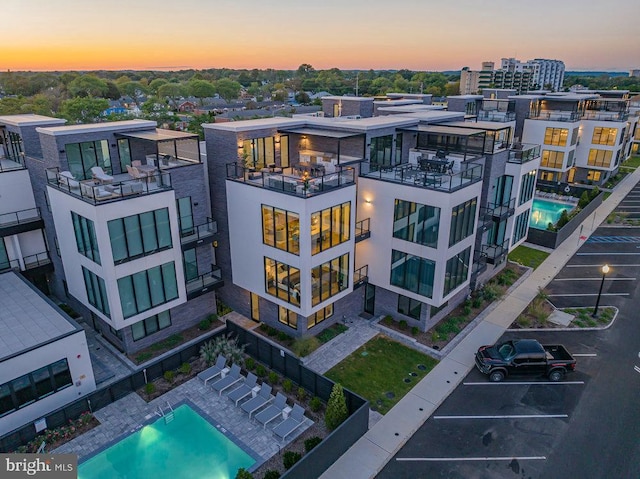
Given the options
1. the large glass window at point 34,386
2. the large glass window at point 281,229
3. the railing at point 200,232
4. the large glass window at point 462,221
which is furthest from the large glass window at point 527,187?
the large glass window at point 34,386

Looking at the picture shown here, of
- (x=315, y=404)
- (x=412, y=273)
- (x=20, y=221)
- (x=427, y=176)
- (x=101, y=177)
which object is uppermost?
(x=101, y=177)

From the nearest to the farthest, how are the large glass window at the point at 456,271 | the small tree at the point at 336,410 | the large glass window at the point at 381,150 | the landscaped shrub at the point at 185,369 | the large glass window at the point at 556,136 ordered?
the small tree at the point at 336,410
the landscaped shrub at the point at 185,369
the large glass window at the point at 456,271
the large glass window at the point at 381,150
the large glass window at the point at 556,136

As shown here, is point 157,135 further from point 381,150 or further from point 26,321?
point 381,150

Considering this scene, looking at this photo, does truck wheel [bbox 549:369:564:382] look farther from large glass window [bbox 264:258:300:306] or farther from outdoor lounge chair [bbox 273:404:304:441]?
large glass window [bbox 264:258:300:306]

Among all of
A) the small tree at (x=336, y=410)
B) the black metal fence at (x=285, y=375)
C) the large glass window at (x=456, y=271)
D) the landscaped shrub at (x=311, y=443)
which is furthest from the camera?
the large glass window at (x=456, y=271)

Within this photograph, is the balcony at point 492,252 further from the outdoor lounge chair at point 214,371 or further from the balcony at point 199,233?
the outdoor lounge chair at point 214,371

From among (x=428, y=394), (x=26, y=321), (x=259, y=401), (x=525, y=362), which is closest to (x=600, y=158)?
(x=525, y=362)

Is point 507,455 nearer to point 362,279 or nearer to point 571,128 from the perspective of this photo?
point 362,279
